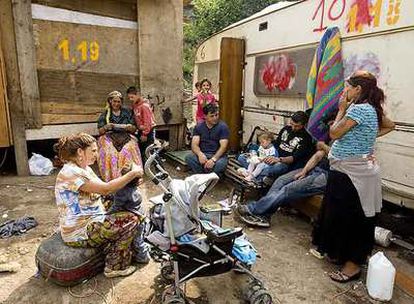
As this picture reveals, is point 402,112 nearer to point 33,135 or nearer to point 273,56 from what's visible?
point 273,56

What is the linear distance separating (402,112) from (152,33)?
15.5 feet

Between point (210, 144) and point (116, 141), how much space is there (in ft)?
4.85

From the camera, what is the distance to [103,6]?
6.18 meters

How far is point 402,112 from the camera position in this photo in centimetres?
361

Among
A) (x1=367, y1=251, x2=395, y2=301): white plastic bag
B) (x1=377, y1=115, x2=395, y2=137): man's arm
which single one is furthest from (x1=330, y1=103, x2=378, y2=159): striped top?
(x1=367, y1=251, x2=395, y2=301): white plastic bag

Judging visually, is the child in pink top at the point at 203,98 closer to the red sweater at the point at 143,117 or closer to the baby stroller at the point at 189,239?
the red sweater at the point at 143,117

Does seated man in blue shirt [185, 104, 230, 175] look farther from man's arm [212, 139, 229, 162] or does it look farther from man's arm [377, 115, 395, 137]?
man's arm [377, 115, 395, 137]

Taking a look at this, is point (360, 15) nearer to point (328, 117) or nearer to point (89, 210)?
point (328, 117)

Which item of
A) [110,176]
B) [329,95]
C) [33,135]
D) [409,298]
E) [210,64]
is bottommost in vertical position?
[409,298]

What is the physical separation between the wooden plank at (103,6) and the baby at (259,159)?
3563mm

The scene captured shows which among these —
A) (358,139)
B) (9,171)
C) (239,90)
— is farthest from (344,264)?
(9,171)

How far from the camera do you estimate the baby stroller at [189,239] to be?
8.45 feet

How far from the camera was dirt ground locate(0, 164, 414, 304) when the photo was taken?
2.86m

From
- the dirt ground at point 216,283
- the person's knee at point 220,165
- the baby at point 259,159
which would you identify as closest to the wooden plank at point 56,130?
the dirt ground at point 216,283
